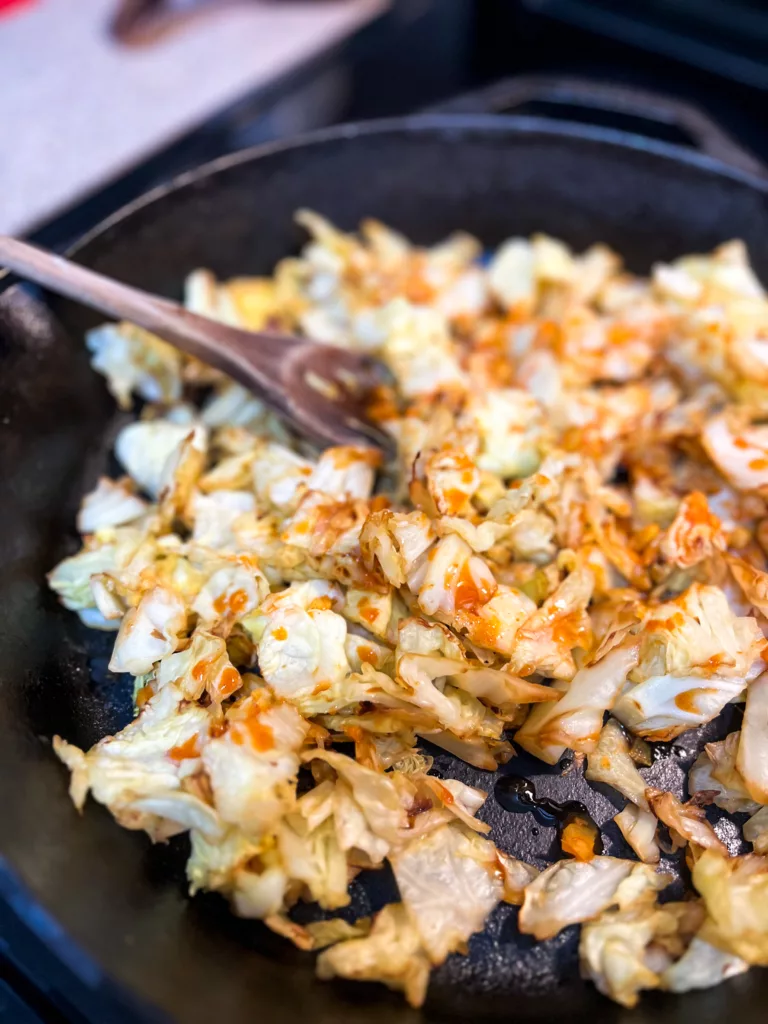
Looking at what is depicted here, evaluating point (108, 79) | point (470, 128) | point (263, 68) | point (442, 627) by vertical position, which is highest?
point (108, 79)

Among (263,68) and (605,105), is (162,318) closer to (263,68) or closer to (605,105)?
(605,105)

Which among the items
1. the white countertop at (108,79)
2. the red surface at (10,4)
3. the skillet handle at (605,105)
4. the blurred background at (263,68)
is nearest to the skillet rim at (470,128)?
the skillet handle at (605,105)

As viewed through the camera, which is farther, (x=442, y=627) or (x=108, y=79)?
(x=108, y=79)

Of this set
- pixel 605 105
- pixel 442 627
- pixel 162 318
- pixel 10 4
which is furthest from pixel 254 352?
pixel 10 4

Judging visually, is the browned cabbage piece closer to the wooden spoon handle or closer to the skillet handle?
the wooden spoon handle

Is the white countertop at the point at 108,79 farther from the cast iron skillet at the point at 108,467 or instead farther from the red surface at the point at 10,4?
the cast iron skillet at the point at 108,467

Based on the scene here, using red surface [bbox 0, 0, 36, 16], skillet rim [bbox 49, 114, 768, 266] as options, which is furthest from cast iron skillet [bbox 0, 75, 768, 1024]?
red surface [bbox 0, 0, 36, 16]

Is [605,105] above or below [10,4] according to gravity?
below
